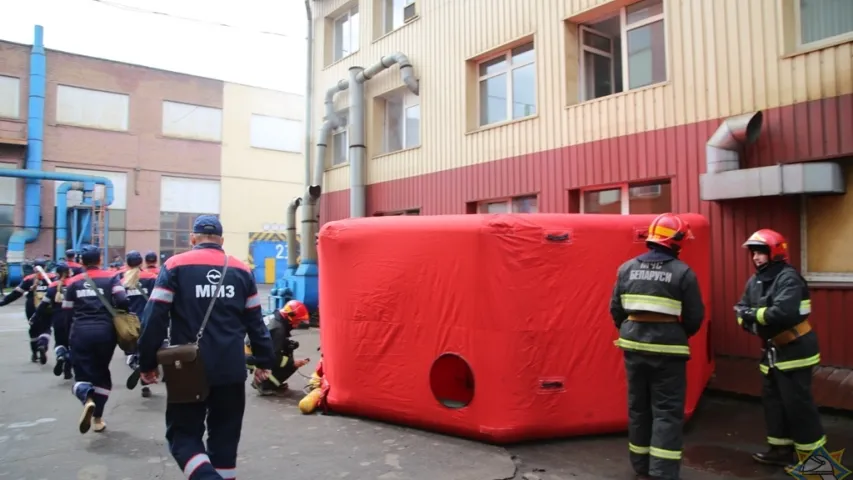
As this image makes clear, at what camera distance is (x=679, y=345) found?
152 inches

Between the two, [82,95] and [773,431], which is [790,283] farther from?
[82,95]

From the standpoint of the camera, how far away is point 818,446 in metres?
4.14

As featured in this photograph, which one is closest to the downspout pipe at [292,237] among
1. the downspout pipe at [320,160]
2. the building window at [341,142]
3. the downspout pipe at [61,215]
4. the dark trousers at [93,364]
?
the downspout pipe at [320,160]

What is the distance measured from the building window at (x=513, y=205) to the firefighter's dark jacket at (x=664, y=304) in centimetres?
520

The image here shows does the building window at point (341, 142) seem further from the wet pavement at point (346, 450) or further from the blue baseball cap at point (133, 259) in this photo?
A: the wet pavement at point (346, 450)

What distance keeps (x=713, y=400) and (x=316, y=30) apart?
1378 cm

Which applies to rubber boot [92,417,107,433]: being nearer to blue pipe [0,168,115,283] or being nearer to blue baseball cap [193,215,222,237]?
blue baseball cap [193,215,222,237]

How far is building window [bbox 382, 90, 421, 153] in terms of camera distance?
41.8ft

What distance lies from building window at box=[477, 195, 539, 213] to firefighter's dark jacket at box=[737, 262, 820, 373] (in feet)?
16.3

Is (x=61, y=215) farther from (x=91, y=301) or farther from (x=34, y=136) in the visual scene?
(x=91, y=301)

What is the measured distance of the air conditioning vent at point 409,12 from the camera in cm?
1225

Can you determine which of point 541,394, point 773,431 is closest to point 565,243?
point 541,394

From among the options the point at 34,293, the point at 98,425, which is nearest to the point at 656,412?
the point at 98,425

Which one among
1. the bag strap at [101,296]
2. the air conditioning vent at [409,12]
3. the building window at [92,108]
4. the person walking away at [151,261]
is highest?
the building window at [92,108]
